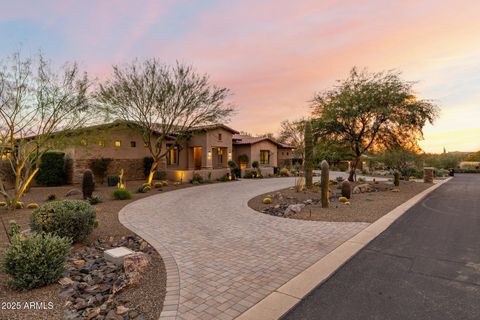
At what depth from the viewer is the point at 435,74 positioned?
688 inches

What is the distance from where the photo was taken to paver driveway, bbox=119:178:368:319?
3.85m

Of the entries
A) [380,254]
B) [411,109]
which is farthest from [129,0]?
[411,109]

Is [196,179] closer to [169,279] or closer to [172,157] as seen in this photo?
[172,157]

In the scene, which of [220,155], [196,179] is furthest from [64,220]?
[220,155]

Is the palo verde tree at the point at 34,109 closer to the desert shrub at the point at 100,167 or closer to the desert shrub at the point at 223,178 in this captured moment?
the desert shrub at the point at 100,167

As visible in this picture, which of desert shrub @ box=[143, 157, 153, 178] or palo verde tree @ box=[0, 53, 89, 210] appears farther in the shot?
desert shrub @ box=[143, 157, 153, 178]

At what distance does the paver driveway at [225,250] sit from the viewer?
12.6ft

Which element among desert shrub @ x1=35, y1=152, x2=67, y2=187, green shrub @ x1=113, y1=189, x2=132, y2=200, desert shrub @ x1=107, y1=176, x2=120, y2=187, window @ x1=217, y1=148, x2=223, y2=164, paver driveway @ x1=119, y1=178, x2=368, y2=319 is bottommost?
paver driveway @ x1=119, y1=178, x2=368, y2=319

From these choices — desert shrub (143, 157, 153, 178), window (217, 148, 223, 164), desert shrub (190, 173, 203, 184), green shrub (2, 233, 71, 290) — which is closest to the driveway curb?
green shrub (2, 233, 71, 290)

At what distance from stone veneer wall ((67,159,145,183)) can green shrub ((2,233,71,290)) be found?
1833 cm

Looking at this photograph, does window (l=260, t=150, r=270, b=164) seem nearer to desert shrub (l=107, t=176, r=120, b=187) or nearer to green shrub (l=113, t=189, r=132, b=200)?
desert shrub (l=107, t=176, r=120, b=187)

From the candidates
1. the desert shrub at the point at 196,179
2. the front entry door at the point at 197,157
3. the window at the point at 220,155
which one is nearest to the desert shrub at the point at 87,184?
the desert shrub at the point at 196,179

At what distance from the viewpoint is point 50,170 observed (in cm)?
1914

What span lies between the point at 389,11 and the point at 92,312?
15623 mm
